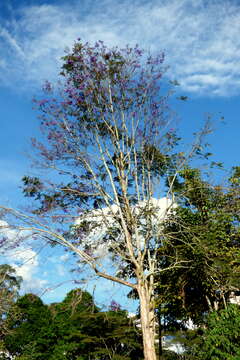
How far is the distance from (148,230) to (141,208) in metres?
0.69

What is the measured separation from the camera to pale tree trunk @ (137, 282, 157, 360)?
28.8 feet

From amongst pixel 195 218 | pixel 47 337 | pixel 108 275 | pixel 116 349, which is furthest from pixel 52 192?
pixel 47 337

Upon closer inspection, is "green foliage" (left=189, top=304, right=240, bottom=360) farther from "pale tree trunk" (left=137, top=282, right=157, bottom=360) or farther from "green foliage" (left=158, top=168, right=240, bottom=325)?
"green foliage" (left=158, top=168, right=240, bottom=325)

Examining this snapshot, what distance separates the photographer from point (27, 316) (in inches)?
1246

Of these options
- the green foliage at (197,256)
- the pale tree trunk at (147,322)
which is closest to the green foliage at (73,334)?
the green foliage at (197,256)

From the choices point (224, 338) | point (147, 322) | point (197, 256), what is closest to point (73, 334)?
point (197, 256)

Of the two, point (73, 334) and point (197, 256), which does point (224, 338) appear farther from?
point (73, 334)

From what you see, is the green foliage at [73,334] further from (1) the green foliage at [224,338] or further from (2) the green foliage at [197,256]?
A: (1) the green foliage at [224,338]

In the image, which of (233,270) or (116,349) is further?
(116,349)

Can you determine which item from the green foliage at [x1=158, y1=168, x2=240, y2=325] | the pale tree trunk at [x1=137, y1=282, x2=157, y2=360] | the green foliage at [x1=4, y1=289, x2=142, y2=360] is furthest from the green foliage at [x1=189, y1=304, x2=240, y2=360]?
the green foliage at [x1=4, y1=289, x2=142, y2=360]

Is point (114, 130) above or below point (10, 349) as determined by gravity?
above

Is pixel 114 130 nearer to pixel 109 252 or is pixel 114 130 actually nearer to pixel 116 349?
pixel 109 252

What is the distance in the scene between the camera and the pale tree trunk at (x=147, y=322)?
28.8 feet

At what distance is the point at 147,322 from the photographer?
29.7ft
